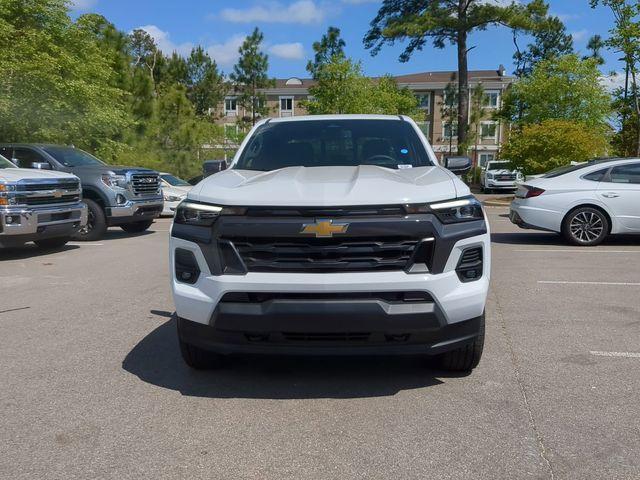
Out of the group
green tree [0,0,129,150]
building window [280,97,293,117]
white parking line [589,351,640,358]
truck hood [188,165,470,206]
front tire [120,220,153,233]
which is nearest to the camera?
truck hood [188,165,470,206]

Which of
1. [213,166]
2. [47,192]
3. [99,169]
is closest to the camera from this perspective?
[213,166]

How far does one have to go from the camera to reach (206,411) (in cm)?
361

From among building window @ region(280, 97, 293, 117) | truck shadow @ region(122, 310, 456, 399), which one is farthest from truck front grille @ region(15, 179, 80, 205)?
building window @ region(280, 97, 293, 117)

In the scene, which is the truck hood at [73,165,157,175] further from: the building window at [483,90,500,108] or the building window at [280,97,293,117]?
the building window at [483,90,500,108]

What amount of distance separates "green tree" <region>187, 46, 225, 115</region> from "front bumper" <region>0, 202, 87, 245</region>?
44.6m

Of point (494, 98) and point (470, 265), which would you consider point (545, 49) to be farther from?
point (470, 265)

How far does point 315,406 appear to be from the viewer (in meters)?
3.67

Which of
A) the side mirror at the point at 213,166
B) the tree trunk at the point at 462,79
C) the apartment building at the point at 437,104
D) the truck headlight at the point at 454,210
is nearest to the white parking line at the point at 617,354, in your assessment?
the truck headlight at the point at 454,210

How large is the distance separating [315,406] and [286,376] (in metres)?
0.55

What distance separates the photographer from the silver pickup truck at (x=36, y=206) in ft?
29.8

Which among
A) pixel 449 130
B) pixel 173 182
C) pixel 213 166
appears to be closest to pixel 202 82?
pixel 449 130

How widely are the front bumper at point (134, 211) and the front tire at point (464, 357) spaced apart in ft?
30.8

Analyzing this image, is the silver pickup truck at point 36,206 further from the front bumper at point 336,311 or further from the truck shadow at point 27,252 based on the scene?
the front bumper at point 336,311

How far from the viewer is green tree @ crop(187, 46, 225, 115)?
5316 cm
